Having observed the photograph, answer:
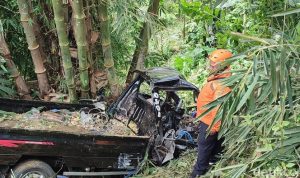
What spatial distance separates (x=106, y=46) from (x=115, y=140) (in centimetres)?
145

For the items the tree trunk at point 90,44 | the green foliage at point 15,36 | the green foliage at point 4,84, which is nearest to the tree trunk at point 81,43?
the tree trunk at point 90,44

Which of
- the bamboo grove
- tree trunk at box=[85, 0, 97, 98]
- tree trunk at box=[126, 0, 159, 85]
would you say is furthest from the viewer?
tree trunk at box=[126, 0, 159, 85]

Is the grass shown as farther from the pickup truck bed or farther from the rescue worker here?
the rescue worker

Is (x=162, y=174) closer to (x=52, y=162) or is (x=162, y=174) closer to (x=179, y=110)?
(x=179, y=110)

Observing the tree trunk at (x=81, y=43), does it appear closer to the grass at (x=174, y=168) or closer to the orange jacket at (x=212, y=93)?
the grass at (x=174, y=168)

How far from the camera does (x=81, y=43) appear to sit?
18.0 feet

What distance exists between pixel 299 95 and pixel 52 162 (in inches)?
112

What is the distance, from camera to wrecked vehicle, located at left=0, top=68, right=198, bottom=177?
4664 millimetres

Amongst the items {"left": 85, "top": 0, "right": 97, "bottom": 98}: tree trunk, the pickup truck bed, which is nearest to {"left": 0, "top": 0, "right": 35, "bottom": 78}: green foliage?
{"left": 85, "top": 0, "right": 97, "bottom": 98}: tree trunk

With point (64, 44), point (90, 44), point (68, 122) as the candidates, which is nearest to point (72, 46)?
point (90, 44)

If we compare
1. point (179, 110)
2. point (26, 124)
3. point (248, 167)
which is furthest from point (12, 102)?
point (248, 167)

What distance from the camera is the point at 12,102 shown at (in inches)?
220

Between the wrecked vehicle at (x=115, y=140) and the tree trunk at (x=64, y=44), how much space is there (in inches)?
10.2

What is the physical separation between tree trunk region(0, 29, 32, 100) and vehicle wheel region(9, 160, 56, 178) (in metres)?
1.60
